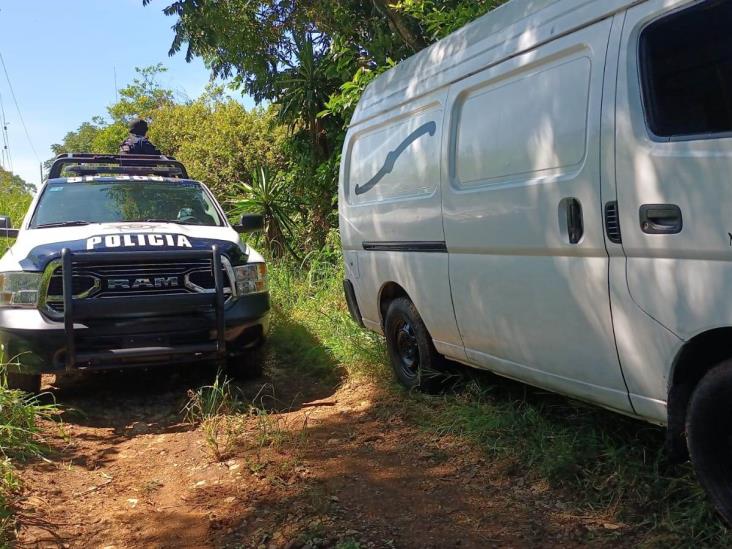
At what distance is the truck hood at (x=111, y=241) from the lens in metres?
5.07

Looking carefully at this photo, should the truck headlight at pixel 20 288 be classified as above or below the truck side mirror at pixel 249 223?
below

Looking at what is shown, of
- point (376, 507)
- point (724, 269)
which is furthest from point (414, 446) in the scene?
point (724, 269)

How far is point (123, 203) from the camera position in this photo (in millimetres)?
6199

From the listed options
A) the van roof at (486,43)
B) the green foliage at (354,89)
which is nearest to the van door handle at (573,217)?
the van roof at (486,43)

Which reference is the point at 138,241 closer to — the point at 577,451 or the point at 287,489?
the point at 287,489

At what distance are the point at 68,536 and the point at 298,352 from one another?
3.82 metres

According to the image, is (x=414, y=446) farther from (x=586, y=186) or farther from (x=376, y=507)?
(x=586, y=186)

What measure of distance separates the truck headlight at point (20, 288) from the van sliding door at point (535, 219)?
9.95ft

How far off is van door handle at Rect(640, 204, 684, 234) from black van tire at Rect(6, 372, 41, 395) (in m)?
4.44

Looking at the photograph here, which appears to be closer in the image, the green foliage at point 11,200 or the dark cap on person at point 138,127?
the dark cap on person at point 138,127

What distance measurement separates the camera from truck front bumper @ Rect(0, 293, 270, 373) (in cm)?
488

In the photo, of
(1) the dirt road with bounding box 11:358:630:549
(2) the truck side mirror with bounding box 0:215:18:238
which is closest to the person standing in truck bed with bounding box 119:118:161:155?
(2) the truck side mirror with bounding box 0:215:18:238

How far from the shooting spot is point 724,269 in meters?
2.41

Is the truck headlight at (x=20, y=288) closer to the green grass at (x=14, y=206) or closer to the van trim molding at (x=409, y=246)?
the van trim molding at (x=409, y=246)
